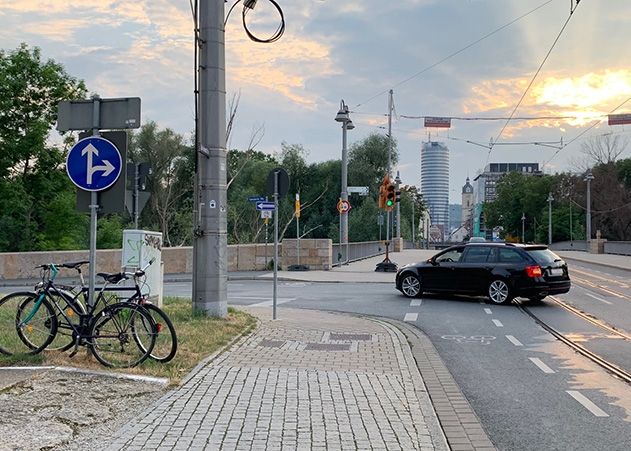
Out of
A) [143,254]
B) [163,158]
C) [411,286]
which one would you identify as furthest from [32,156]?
[143,254]

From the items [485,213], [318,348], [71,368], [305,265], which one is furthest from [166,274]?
[485,213]

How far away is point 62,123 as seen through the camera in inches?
304

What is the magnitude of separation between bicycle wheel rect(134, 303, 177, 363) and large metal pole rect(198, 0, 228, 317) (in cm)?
357

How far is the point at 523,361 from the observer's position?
8672mm

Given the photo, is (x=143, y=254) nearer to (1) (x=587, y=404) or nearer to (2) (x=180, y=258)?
(1) (x=587, y=404)

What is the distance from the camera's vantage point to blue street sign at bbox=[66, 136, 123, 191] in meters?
7.27

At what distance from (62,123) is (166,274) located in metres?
18.4

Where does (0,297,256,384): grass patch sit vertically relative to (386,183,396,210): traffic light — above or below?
below

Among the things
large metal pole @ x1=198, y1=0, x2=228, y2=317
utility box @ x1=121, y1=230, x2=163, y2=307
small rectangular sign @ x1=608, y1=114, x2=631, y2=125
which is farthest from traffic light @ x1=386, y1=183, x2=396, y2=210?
utility box @ x1=121, y1=230, x2=163, y2=307

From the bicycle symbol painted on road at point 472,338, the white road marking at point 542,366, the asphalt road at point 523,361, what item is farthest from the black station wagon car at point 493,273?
the white road marking at point 542,366

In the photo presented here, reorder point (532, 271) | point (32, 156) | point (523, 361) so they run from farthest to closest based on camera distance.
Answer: point (32, 156) < point (532, 271) < point (523, 361)

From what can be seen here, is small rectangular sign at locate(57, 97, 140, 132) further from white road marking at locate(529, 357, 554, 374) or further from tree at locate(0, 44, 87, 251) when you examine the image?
tree at locate(0, 44, 87, 251)

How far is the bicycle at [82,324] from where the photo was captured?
6.90 metres

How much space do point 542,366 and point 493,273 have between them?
7.42m
